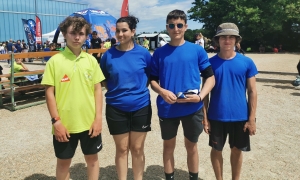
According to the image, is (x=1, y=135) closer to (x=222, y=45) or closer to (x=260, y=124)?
(x=222, y=45)

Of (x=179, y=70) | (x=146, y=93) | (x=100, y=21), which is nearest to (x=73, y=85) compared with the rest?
(x=146, y=93)

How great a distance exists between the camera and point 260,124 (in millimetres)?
5000

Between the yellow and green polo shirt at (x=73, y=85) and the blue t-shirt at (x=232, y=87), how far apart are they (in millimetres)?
1199

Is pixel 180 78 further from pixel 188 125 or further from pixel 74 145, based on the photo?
pixel 74 145

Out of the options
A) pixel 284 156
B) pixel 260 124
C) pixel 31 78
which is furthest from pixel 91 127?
pixel 31 78

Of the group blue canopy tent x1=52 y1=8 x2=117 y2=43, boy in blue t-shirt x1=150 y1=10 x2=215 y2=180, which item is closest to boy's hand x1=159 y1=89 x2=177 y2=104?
boy in blue t-shirt x1=150 y1=10 x2=215 y2=180

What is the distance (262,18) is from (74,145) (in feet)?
111

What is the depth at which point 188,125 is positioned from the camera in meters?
2.54

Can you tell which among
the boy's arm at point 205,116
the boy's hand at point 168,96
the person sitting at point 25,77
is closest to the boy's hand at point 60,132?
the boy's hand at point 168,96

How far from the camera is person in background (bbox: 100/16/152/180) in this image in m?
2.40

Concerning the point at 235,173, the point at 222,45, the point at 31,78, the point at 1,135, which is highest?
the point at 222,45

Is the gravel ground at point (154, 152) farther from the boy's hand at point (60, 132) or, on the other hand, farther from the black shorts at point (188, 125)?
the boy's hand at point (60, 132)

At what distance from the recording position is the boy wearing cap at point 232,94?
8.06 ft

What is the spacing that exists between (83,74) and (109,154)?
6.18 feet
